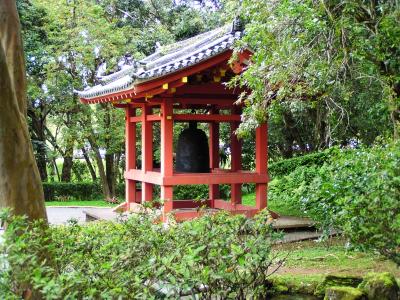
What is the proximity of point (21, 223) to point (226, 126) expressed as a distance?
15.1 meters

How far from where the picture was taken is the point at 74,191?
20969mm

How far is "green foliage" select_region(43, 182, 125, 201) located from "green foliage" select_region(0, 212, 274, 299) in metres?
16.5

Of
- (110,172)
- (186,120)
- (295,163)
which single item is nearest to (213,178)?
(186,120)

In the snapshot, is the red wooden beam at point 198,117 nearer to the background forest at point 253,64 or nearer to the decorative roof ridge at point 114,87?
the background forest at point 253,64

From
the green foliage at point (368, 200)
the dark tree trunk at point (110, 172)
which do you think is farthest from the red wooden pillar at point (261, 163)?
the dark tree trunk at point (110, 172)

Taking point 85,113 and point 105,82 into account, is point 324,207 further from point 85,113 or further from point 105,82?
point 85,113

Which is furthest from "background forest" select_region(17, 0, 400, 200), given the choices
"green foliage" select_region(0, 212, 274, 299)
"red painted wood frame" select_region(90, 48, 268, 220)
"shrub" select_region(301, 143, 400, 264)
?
"green foliage" select_region(0, 212, 274, 299)

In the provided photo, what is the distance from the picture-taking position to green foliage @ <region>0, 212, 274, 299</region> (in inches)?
123

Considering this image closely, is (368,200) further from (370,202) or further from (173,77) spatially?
(173,77)

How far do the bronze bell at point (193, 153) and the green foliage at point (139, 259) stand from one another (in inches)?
219

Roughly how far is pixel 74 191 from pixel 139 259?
17.7 m

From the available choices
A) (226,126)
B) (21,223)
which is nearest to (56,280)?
(21,223)

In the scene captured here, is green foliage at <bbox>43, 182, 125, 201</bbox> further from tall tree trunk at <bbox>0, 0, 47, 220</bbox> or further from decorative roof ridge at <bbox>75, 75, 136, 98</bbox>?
tall tree trunk at <bbox>0, 0, 47, 220</bbox>

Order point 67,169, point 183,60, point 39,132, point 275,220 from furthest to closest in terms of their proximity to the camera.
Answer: point 67,169 < point 39,132 < point 183,60 < point 275,220
